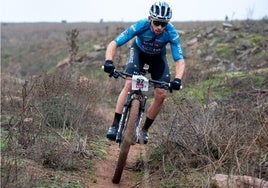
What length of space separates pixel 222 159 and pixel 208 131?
2.44ft

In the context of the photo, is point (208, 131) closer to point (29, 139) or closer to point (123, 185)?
point (123, 185)

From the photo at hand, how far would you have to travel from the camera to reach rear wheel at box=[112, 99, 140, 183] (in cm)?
502

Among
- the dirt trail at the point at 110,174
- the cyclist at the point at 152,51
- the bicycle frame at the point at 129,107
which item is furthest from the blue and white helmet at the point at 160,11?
the dirt trail at the point at 110,174

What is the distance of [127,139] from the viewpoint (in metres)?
5.03

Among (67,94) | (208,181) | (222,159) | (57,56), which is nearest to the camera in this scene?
(208,181)

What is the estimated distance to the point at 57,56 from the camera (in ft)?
90.4

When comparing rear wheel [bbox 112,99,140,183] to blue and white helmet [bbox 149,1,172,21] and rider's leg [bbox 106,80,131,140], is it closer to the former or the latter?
rider's leg [bbox 106,80,131,140]

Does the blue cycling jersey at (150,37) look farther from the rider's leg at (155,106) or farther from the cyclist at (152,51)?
the rider's leg at (155,106)

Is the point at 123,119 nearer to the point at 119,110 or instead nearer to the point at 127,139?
the point at 119,110

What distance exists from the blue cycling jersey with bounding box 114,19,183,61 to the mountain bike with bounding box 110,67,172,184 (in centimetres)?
76

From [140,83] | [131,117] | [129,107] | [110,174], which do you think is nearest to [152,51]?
[140,83]

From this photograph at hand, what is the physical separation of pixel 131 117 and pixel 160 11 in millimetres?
1458

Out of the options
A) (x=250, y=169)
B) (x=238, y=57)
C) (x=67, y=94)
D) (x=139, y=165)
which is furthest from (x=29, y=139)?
(x=238, y=57)

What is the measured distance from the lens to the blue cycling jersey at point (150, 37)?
5914 mm
